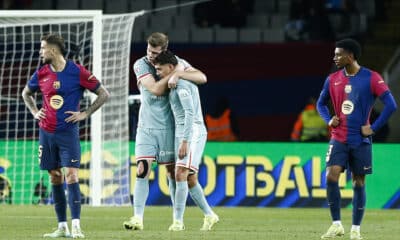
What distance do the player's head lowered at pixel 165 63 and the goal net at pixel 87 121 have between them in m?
5.45

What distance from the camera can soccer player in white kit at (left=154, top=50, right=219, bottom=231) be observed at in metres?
13.1

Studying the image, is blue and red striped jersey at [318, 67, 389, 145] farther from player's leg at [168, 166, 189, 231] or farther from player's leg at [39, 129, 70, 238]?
player's leg at [39, 129, 70, 238]

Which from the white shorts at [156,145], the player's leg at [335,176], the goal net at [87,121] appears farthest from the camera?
the goal net at [87,121]

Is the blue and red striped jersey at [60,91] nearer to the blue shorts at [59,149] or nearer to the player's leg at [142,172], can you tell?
the blue shorts at [59,149]

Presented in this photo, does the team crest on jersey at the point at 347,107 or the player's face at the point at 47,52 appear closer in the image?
the player's face at the point at 47,52

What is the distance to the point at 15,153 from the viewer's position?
19562mm

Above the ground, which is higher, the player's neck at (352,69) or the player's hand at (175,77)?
the player's neck at (352,69)

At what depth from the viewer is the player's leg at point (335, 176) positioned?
41.5 feet

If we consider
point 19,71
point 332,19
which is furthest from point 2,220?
point 332,19

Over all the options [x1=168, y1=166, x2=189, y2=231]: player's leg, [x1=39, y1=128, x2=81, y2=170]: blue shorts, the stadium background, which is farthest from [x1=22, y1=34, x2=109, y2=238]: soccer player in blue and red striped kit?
the stadium background

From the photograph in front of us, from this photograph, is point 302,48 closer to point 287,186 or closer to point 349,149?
point 287,186

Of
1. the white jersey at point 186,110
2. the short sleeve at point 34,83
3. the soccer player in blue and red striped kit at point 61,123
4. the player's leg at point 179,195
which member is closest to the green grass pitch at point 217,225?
the player's leg at point 179,195

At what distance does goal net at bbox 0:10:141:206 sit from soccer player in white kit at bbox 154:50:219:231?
5105 millimetres

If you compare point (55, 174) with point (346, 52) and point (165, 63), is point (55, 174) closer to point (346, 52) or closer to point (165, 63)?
point (165, 63)
